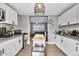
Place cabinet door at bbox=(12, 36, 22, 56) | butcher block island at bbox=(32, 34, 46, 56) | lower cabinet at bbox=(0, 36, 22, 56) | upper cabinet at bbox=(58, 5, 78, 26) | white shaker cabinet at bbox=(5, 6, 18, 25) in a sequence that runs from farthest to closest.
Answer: white shaker cabinet at bbox=(5, 6, 18, 25)
upper cabinet at bbox=(58, 5, 78, 26)
cabinet door at bbox=(12, 36, 22, 56)
butcher block island at bbox=(32, 34, 46, 56)
lower cabinet at bbox=(0, 36, 22, 56)

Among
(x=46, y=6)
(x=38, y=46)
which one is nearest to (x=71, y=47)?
(x=38, y=46)

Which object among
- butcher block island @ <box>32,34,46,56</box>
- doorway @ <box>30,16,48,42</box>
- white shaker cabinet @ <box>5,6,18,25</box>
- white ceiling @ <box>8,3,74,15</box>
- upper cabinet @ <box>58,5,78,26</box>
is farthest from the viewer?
doorway @ <box>30,16,48,42</box>

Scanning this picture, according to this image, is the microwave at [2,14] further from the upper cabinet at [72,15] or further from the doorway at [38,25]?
the doorway at [38,25]

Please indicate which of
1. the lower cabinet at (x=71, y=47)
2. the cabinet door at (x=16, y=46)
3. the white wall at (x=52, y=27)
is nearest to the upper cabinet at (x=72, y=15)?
the lower cabinet at (x=71, y=47)

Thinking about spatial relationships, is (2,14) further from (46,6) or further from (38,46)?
(46,6)

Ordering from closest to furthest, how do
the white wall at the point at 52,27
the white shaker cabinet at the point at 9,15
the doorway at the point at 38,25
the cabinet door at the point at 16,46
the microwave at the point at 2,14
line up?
the microwave at the point at 2,14 → the cabinet door at the point at 16,46 → the white shaker cabinet at the point at 9,15 → the doorway at the point at 38,25 → the white wall at the point at 52,27

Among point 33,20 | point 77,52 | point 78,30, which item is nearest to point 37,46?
point 77,52

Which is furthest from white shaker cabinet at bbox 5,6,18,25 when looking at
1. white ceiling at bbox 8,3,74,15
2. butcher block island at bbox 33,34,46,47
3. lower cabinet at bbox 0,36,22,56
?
butcher block island at bbox 33,34,46,47

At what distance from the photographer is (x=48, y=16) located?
281 inches

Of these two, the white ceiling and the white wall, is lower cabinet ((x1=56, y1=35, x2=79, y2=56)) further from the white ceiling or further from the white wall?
the white wall

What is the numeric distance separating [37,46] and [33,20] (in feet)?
13.5

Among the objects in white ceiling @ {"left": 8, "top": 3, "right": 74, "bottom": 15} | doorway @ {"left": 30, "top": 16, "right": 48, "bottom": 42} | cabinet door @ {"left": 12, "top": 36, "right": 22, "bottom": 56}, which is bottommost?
cabinet door @ {"left": 12, "top": 36, "right": 22, "bottom": 56}

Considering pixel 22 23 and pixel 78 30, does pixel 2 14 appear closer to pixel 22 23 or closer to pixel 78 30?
pixel 78 30

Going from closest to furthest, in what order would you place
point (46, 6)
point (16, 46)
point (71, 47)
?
point (71, 47) < point (16, 46) < point (46, 6)
